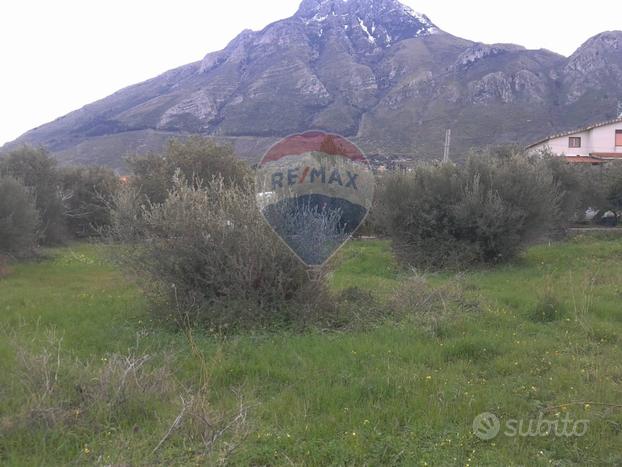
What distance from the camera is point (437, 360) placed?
5004 mm

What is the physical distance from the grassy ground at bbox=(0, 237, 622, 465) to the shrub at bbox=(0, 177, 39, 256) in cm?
763

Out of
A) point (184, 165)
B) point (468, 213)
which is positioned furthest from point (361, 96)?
point (468, 213)

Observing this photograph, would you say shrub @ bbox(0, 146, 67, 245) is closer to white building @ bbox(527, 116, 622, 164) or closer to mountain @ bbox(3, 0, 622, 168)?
mountain @ bbox(3, 0, 622, 168)

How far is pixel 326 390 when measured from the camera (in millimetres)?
4242

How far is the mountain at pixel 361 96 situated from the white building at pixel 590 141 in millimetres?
6918

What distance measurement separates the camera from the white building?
120 ft

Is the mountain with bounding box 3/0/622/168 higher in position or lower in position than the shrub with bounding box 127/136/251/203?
higher

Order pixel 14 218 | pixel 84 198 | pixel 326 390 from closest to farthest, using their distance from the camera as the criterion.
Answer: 1. pixel 326 390
2. pixel 14 218
3. pixel 84 198

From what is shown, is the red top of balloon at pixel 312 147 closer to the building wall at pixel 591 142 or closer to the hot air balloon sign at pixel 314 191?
Result: the hot air balloon sign at pixel 314 191

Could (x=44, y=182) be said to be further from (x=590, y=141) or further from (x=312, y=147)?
(x=590, y=141)

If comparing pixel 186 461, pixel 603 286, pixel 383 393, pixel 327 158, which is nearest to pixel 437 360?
pixel 383 393

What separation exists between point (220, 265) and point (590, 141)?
39294 millimetres

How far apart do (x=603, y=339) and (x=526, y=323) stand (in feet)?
2.93

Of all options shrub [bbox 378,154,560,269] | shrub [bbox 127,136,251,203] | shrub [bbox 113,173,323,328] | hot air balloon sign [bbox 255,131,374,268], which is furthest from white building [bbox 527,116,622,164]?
shrub [bbox 113,173,323,328]
